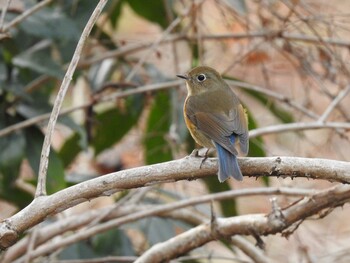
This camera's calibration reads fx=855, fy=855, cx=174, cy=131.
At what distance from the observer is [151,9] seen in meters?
5.01

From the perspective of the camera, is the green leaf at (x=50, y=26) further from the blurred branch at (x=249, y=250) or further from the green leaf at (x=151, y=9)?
the blurred branch at (x=249, y=250)

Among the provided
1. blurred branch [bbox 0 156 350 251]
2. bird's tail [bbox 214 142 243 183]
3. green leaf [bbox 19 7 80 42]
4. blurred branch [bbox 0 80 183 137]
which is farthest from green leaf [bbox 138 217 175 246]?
blurred branch [bbox 0 156 350 251]

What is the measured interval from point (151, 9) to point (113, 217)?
1.39 meters

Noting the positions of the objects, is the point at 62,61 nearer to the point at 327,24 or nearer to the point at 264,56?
the point at 264,56

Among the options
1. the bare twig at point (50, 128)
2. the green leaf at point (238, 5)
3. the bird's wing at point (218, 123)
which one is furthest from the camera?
the green leaf at point (238, 5)

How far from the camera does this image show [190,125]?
3.57 meters

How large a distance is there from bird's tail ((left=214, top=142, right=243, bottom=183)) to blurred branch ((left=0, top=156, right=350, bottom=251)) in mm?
48

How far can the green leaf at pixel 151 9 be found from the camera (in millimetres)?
4988

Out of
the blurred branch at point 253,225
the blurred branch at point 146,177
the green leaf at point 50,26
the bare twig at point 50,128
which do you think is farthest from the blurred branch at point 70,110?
the bare twig at point 50,128

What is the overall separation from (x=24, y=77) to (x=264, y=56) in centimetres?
136

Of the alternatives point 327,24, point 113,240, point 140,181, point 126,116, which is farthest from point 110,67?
point 140,181

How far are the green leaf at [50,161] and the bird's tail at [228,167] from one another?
124 centimetres

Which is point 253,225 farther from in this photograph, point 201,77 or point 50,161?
point 50,161

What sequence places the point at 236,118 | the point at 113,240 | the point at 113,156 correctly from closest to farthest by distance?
1. the point at 236,118
2. the point at 113,240
3. the point at 113,156
